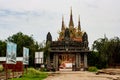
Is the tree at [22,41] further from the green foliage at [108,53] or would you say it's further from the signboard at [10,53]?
the signboard at [10,53]

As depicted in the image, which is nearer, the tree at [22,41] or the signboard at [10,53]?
the signboard at [10,53]

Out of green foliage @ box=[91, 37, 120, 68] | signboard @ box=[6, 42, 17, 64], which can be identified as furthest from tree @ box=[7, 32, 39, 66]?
signboard @ box=[6, 42, 17, 64]

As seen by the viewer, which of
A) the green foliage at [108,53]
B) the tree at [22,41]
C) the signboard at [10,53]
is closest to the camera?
the signboard at [10,53]

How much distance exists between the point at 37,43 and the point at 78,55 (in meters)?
11.6

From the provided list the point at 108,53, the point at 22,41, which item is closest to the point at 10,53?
the point at 108,53

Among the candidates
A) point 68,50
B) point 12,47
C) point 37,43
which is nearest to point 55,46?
point 68,50

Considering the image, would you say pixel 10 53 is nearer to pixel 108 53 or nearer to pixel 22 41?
pixel 108 53

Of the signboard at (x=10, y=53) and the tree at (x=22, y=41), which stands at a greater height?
the tree at (x=22, y=41)

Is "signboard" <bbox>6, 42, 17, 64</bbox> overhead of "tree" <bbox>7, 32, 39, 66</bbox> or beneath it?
beneath

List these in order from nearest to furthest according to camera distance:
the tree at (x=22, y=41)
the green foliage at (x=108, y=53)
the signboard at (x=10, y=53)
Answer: the signboard at (x=10, y=53), the green foliage at (x=108, y=53), the tree at (x=22, y=41)

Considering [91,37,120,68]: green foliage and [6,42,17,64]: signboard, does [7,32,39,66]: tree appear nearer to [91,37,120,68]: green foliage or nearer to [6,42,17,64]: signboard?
[91,37,120,68]: green foliage

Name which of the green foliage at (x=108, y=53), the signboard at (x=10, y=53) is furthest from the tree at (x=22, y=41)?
the signboard at (x=10, y=53)

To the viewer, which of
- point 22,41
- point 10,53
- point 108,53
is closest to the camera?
point 10,53

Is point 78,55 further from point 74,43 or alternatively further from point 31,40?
point 31,40
